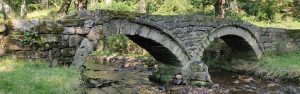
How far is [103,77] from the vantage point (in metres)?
16.9

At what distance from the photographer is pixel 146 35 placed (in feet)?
45.7

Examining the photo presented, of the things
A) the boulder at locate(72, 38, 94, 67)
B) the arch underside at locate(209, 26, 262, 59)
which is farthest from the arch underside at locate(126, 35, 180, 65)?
the boulder at locate(72, 38, 94, 67)

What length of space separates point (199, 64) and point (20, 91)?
9216mm

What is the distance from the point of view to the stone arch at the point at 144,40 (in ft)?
39.5

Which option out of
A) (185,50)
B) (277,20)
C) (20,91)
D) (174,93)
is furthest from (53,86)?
(277,20)

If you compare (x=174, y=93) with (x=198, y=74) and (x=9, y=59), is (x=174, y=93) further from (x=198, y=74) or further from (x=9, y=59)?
(x=9, y=59)

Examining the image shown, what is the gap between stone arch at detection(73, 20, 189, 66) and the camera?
1203 cm

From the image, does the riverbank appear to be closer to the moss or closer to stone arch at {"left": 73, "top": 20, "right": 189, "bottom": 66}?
the moss

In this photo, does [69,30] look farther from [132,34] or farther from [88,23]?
[132,34]

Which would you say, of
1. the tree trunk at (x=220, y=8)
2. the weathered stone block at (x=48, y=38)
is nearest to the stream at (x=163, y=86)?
the weathered stone block at (x=48, y=38)

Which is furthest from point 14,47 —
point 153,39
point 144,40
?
point 144,40

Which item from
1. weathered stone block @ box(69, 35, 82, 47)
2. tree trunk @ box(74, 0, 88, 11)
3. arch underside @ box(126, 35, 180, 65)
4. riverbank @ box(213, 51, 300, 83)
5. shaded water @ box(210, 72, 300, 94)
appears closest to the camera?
weathered stone block @ box(69, 35, 82, 47)

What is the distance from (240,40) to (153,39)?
6.14 metres

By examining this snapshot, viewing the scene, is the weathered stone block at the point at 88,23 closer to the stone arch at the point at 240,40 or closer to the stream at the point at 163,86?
the stream at the point at 163,86
